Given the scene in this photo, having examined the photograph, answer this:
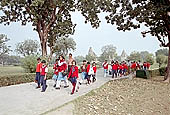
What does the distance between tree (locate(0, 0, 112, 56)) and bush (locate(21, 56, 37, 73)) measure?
8.32 ft

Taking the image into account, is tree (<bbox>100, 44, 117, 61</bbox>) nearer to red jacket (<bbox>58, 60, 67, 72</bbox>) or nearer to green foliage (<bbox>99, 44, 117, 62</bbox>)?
green foliage (<bbox>99, 44, 117, 62</bbox>)

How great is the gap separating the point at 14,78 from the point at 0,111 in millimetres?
7107

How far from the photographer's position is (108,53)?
89312mm

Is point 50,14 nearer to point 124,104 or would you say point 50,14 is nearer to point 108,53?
point 124,104

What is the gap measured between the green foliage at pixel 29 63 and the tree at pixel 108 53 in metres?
68.7

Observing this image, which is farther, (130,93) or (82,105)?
(130,93)

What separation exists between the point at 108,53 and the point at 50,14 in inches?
2817

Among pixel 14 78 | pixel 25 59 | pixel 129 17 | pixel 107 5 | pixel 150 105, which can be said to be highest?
pixel 107 5

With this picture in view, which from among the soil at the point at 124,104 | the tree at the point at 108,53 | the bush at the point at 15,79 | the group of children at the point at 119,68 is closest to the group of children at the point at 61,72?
the soil at the point at 124,104

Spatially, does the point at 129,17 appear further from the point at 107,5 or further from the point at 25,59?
the point at 25,59

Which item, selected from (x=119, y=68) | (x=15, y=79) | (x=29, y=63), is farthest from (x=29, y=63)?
(x=119, y=68)

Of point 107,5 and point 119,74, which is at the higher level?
point 107,5

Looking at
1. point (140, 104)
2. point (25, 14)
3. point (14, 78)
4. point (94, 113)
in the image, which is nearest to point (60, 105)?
point (94, 113)

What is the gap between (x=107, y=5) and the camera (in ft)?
52.1
